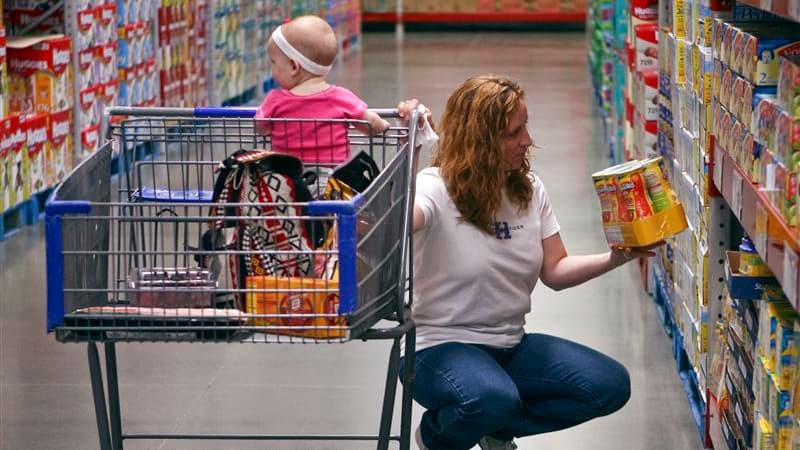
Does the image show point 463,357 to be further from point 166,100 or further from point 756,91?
point 166,100

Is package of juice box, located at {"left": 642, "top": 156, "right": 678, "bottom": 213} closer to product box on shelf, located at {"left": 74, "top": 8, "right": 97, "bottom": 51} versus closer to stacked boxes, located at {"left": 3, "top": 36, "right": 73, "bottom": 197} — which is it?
stacked boxes, located at {"left": 3, "top": 36, "right": 73, "bottom": 197}

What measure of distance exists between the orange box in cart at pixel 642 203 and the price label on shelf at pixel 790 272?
50 centimetres

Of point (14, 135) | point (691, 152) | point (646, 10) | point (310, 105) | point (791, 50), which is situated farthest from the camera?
point (14, 135)

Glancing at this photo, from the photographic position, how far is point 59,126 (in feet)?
27.2

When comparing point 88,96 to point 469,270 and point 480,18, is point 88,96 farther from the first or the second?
point 480,18

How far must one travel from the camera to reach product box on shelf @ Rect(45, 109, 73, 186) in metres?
8.16

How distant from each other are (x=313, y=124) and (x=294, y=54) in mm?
185

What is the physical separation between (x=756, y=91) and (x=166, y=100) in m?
8.23

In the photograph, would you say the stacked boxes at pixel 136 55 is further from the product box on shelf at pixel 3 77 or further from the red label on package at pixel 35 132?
the product box on shelf at pixel 3 77

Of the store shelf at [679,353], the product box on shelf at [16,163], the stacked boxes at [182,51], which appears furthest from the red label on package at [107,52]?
the store shelf at [679,353]

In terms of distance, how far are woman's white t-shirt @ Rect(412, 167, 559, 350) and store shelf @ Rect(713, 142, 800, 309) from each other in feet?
1.61

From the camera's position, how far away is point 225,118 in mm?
3475

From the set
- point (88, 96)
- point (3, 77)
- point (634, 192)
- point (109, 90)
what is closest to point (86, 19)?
point (88, 96)

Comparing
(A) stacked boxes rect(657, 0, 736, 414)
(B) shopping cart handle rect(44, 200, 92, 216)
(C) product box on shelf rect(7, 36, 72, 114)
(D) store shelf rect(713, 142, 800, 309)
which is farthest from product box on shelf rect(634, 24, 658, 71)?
(B) shopping cart handle rect(44, 200, 92, 216)
